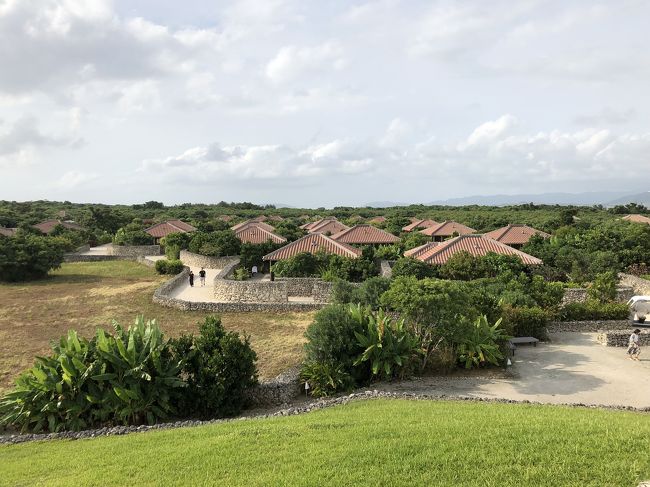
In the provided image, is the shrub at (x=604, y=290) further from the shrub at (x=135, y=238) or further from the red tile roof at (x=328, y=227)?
the shrub at (x=135, y=238)

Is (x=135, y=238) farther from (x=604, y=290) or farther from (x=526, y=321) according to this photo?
(x=604, y=290)

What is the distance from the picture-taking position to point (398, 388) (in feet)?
46.3

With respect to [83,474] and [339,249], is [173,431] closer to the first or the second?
[83,474]

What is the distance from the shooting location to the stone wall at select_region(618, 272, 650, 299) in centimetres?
2658

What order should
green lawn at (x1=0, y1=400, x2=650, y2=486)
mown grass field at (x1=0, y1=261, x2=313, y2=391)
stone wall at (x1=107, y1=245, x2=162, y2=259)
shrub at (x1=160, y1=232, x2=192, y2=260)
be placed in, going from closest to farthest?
1. green lawn at (x1=0, y1=400, x2=650, y2=486)
2. mown grass field at (x1=0, y1=261, x2=313, y2=391)
3. shrub at (x1=160, y1=232, x2=192, y2=260)
4. stone wall at (x1=107, y1=245, x2=162, y2=259)

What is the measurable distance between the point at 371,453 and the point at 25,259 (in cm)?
3536

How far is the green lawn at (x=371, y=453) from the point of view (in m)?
6.28

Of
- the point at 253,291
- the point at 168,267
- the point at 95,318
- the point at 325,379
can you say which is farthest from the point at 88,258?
the point at 325,379

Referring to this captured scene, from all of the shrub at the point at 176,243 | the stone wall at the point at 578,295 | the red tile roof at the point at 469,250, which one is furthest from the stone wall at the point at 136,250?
the stone wall at the point at 578,295

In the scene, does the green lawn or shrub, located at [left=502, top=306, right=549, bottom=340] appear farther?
shrub, located at [left=502, top=306, right=549, bottom=340]

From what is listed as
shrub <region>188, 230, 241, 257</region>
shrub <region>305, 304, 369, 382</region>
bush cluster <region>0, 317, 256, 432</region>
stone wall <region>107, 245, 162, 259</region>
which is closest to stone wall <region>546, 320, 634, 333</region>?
shrub <region>305, 304, 369, 382</region>

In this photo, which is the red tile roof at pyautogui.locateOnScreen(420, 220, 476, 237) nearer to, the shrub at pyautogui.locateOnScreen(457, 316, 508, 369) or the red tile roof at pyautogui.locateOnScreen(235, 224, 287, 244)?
the red tile roof at pyautogui.locateOnScreen(235, 224, 287, 244)

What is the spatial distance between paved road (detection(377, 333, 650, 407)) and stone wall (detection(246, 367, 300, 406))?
2696mm

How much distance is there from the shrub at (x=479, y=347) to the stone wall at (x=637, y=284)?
15237 millimetres
